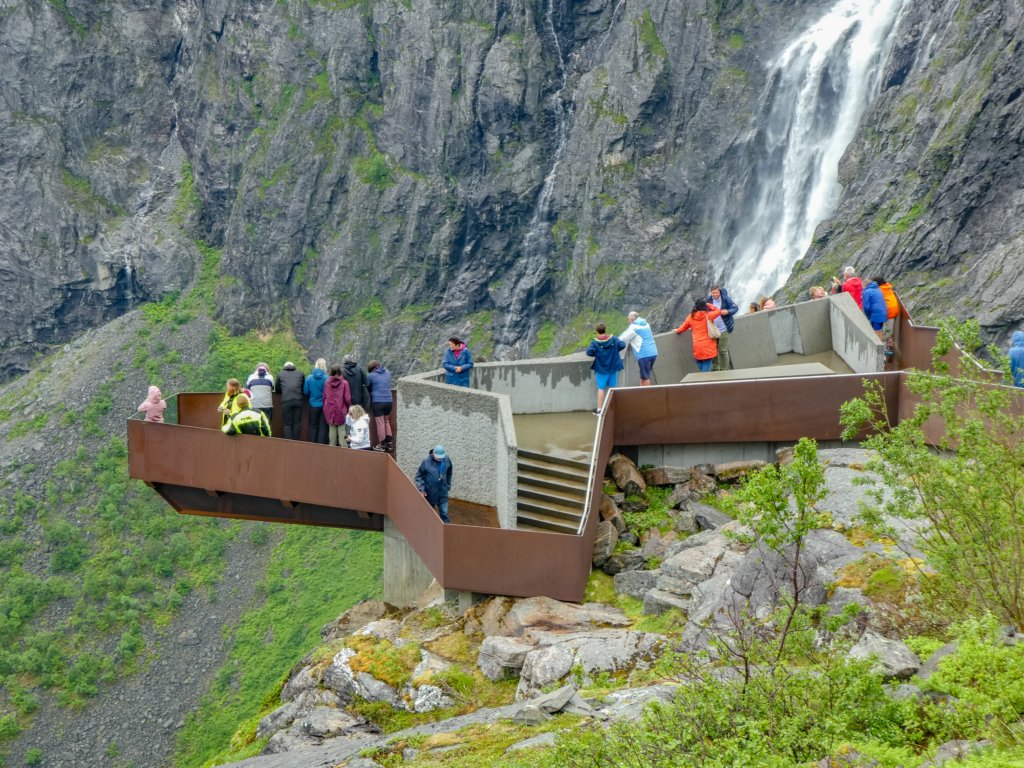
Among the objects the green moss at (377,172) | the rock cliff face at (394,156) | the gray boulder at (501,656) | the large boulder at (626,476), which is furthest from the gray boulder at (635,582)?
the green moss at (377,172)

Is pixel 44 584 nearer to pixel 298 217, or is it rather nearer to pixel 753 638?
pixel 298 217

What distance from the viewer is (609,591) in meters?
13.0

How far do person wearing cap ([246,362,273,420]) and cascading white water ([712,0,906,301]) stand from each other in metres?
40.4

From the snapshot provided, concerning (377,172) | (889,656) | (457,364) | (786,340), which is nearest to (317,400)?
(457,364)

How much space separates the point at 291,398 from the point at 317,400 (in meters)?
0.43

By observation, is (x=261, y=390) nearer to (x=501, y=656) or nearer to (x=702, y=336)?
(x=501, y=656)

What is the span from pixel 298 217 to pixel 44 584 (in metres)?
38.3

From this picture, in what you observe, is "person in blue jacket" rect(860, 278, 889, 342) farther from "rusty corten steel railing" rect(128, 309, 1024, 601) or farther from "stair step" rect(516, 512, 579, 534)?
"stair step" rect(516, 512, 579, 534)

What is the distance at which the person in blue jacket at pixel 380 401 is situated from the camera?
52.5 feet

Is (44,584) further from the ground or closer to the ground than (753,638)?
closer to the ground

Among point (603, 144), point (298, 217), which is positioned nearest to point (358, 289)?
point (298, 217)

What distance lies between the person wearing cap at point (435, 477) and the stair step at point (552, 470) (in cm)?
148

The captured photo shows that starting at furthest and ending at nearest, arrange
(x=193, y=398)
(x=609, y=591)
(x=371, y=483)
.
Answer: (x=193, y=398), (x=371, y=483), (x=609, y=591)

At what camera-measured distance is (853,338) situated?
17859mm
